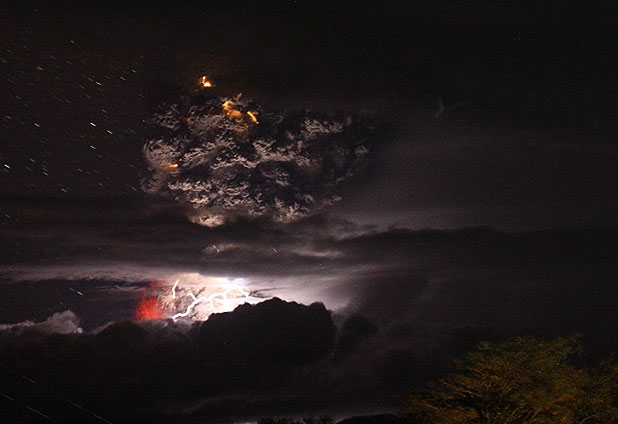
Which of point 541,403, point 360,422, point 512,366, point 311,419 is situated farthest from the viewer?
point 360,422

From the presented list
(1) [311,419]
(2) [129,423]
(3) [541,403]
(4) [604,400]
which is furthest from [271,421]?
(2) [129,423]

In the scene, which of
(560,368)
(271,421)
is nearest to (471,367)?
(560,368)

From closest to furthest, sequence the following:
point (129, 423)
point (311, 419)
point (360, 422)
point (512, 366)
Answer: point (512, 366) < point (311, 419) < point (360, 422) < point (129, 423)

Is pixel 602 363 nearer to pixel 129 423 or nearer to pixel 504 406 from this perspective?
pixel 504 406

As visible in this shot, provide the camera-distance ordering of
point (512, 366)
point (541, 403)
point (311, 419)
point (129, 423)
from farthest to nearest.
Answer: point (129, 423)
point (311, 419)
point (512, 366)
point (541, 403)

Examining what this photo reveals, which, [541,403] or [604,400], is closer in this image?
[541,403]

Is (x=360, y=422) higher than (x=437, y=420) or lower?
lower

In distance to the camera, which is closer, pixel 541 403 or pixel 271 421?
pixel 541 403

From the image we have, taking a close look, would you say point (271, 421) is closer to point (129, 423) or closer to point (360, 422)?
point (360, 422)

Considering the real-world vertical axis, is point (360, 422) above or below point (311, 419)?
below
